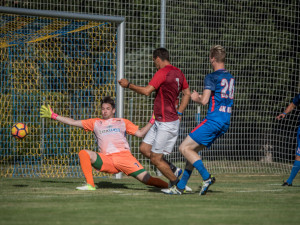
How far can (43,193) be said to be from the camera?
715cm

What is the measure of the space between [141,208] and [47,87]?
710 centimetres

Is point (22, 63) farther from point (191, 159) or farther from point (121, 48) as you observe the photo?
point (191, 159)

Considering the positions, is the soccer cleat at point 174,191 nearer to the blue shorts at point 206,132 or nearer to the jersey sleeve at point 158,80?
the blue shorts at point 206,132

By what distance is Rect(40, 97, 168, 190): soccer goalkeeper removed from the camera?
7684 mm

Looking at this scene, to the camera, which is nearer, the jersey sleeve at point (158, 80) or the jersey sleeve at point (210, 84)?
the jersey sleeve at point (210, 84)

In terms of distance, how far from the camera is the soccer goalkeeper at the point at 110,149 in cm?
768

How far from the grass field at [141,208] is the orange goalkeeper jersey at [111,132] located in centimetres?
82

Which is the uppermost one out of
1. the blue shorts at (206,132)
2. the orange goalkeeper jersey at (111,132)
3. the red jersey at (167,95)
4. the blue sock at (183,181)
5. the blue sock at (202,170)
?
the red jersey at (167,95)

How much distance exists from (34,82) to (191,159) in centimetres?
613

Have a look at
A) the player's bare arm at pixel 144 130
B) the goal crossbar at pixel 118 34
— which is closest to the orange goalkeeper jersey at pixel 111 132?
the player's bare arm at pixel 144 130

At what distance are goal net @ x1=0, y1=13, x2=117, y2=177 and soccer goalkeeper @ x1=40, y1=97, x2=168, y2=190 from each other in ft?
10.3

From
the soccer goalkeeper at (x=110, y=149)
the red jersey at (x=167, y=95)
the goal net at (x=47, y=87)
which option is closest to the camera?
the red jersey at (x=167, y=95)

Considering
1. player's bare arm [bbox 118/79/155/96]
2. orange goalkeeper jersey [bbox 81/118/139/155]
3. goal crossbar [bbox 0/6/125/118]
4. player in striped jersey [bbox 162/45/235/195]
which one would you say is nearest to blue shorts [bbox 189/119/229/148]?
player in striped jersey [bbox 162/45/235/195]

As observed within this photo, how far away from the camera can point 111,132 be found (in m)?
8.08
